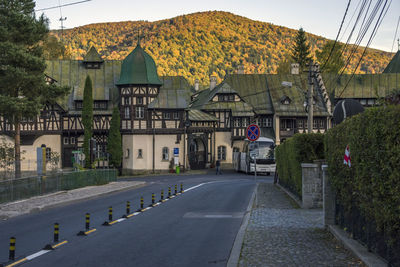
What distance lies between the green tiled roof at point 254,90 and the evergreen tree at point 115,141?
19105 millimetres

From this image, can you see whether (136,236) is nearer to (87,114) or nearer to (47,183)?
(47,183)

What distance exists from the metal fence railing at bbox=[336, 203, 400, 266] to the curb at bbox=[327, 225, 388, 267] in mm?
101

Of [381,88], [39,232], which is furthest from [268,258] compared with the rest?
[381,88]

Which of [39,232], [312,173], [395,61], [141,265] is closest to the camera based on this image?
[141,265]

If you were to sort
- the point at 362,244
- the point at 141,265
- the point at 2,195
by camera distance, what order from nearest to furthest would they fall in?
the point at 141,265, the point at 362,244, the point at 2,195

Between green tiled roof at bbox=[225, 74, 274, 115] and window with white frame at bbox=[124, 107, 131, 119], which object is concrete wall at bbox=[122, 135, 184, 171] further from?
→ green tiled roof at bbox=[225, 74, 274, 115]

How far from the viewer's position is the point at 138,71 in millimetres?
63469

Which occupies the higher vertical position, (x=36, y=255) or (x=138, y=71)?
(x=138, y=71)

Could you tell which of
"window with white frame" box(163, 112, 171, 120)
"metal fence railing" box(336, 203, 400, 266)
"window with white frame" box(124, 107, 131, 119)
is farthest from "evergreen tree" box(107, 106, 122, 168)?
"metal fence railing" box(336, 203, 400, 266)

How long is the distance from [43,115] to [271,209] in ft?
153

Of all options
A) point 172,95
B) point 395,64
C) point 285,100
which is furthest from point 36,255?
point 395,64

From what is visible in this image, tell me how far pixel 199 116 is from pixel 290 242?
5347 cm

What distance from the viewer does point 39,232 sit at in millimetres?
14516

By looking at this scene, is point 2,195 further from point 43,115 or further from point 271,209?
point 43,115
